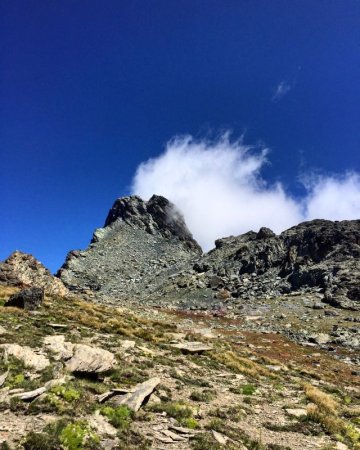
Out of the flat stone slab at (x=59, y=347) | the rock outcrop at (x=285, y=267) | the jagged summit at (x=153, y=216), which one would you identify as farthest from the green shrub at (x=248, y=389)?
the jagged summit at (x=153, y=216)

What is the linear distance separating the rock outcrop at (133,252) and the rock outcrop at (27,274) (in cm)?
5021

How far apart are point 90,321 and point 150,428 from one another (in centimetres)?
1994

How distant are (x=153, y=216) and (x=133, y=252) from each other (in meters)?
30.8

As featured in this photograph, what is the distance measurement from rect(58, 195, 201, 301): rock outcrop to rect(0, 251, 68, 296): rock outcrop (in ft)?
165

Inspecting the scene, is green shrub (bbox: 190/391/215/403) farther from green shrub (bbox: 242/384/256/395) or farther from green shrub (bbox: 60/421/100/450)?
green shrub (bbox: 60/421/100/450)

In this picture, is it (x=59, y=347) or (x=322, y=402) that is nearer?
(x=322, y=402)

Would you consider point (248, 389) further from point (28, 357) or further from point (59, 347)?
point (28, 357)

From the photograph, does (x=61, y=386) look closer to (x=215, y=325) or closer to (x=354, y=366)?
(x=354, y=366)

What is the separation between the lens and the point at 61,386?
45.9ft

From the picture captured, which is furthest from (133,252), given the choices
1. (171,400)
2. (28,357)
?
(171,400)

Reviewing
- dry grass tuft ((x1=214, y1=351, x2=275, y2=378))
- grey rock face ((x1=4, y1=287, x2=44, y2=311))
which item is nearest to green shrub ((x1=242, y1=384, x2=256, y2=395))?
dry grass tuft ((x1=214, y1=351, x2=275, y2=378))

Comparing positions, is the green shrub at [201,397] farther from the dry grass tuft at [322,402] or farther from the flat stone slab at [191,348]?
the flat stone slab at [191,348]

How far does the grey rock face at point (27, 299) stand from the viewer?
32344 millimetres

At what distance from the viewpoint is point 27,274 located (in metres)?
53.2
